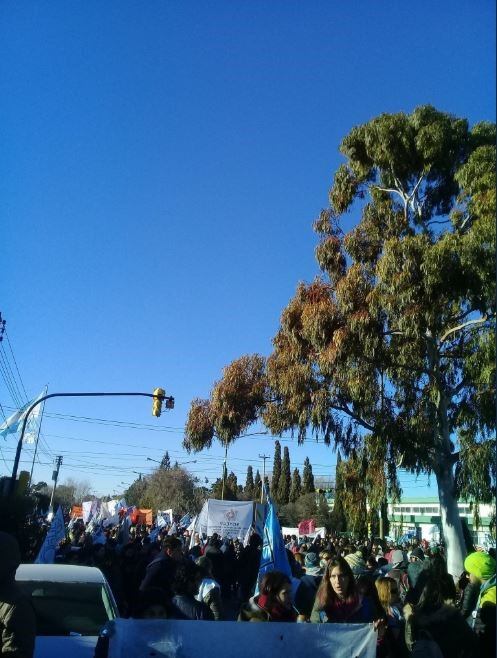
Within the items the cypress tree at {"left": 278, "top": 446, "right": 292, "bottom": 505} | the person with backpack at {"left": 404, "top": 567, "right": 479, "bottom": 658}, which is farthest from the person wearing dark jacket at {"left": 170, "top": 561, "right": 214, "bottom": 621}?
the cypress tree at {"left": 278, "top": 446, "right": 292, "bottom": 505}

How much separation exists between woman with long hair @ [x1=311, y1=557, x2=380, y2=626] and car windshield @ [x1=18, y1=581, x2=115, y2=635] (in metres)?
2.32

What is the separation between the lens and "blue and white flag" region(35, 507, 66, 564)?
11562 millimetres

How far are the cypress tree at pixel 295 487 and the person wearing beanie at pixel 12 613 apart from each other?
9033cm

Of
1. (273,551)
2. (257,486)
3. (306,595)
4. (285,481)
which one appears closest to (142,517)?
(273,551)

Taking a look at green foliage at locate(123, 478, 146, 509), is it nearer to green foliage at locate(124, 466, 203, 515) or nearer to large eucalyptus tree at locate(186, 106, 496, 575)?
green foliage at locate(124, 466, 203, 515)

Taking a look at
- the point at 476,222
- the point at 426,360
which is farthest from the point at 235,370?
the point at 476,222

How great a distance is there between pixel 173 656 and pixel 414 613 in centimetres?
194

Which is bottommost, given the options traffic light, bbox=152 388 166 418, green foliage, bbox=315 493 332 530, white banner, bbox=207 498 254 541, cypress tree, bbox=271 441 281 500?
white banner, bbox=207 498 254 541

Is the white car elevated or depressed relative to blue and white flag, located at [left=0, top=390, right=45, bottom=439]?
depressed

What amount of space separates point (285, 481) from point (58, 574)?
9052cm

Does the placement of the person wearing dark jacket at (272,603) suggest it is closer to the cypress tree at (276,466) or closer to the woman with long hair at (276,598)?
the woman with long hair at (276,598)

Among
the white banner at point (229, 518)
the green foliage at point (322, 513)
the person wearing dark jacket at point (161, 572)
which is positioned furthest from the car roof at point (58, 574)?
the green foliage at point (322, 513)

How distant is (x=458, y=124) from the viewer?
17.0 metres

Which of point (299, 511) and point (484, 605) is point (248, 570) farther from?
point (299, 511)
